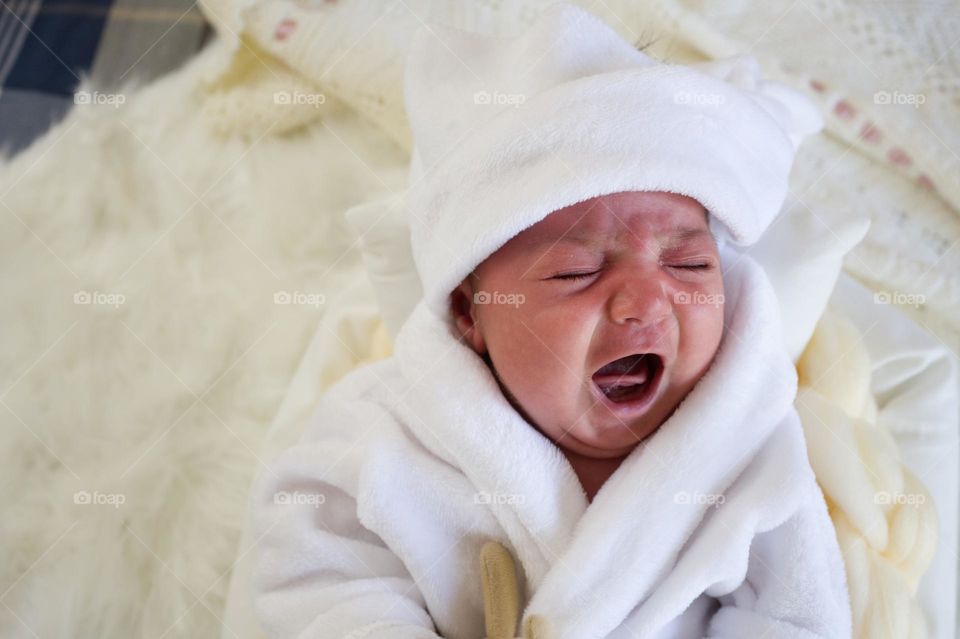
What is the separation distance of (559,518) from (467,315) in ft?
0.86

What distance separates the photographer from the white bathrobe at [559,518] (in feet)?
3.09

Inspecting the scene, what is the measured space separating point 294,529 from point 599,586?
0.36 meters

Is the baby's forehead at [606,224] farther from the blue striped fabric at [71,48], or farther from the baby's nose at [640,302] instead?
the blue striped fabric at [71,48]

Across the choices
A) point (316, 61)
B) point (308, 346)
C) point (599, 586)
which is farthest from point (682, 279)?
point (316, 61)

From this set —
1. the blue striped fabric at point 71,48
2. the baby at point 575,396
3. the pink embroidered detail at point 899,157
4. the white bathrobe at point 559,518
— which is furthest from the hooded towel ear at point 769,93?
the blue striped fabric at point 71,48

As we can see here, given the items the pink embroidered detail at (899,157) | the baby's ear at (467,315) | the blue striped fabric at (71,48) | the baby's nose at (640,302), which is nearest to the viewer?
the baby's nose at (640,302)

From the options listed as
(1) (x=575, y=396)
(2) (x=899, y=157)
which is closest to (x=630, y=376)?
(1) (x=575, y=396)

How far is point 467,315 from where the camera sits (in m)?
1.08

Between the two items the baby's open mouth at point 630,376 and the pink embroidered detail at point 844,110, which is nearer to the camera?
the baby's open mouth at point 630,376

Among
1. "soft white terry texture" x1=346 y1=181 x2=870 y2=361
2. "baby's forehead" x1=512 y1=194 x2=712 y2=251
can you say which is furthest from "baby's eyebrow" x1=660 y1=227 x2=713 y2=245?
"soft white terry texture" x1=346 y1=181 x2=870 y2=361

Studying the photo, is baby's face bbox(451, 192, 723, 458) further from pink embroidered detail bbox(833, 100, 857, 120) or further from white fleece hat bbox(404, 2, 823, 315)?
pink embroidered detail bbox(833, 100, 857, 120)

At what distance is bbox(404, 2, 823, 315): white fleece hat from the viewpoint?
91cm

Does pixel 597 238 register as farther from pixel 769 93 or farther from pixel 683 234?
pixel 769 93

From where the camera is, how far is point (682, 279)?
96cm
